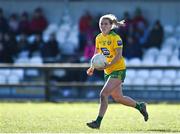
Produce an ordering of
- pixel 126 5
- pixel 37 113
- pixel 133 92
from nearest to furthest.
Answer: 1. pixel 37 113
2. pixel 133 92
3. pixel 126 5

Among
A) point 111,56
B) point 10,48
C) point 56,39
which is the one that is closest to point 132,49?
point 56,39

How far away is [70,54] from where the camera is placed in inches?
912

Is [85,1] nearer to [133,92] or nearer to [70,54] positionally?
[70,54]

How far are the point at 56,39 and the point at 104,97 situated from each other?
1220 centimetres

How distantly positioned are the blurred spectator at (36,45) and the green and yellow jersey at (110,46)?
444 inches

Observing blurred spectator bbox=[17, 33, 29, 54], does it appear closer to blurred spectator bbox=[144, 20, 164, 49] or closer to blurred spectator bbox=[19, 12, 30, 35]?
blurred spectator bbox=[19, 12, 30, 35]

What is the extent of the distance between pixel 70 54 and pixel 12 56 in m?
1.91

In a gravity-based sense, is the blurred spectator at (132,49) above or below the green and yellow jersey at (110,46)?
below

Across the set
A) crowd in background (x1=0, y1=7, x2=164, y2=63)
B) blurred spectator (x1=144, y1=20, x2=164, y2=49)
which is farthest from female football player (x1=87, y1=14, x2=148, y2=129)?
blurred spectator (x1=144, y1=20, x2=164, y2=49)

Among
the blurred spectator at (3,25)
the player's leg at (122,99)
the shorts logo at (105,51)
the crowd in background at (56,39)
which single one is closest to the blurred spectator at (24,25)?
the crowd in background at (56,39)

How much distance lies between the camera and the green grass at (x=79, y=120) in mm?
11242

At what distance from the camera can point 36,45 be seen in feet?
75.6

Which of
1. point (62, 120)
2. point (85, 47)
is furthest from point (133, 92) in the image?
point (62, 120)

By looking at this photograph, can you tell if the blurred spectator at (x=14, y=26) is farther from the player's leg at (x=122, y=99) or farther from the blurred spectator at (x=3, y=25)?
the player's leg at (x=122, y=99)
